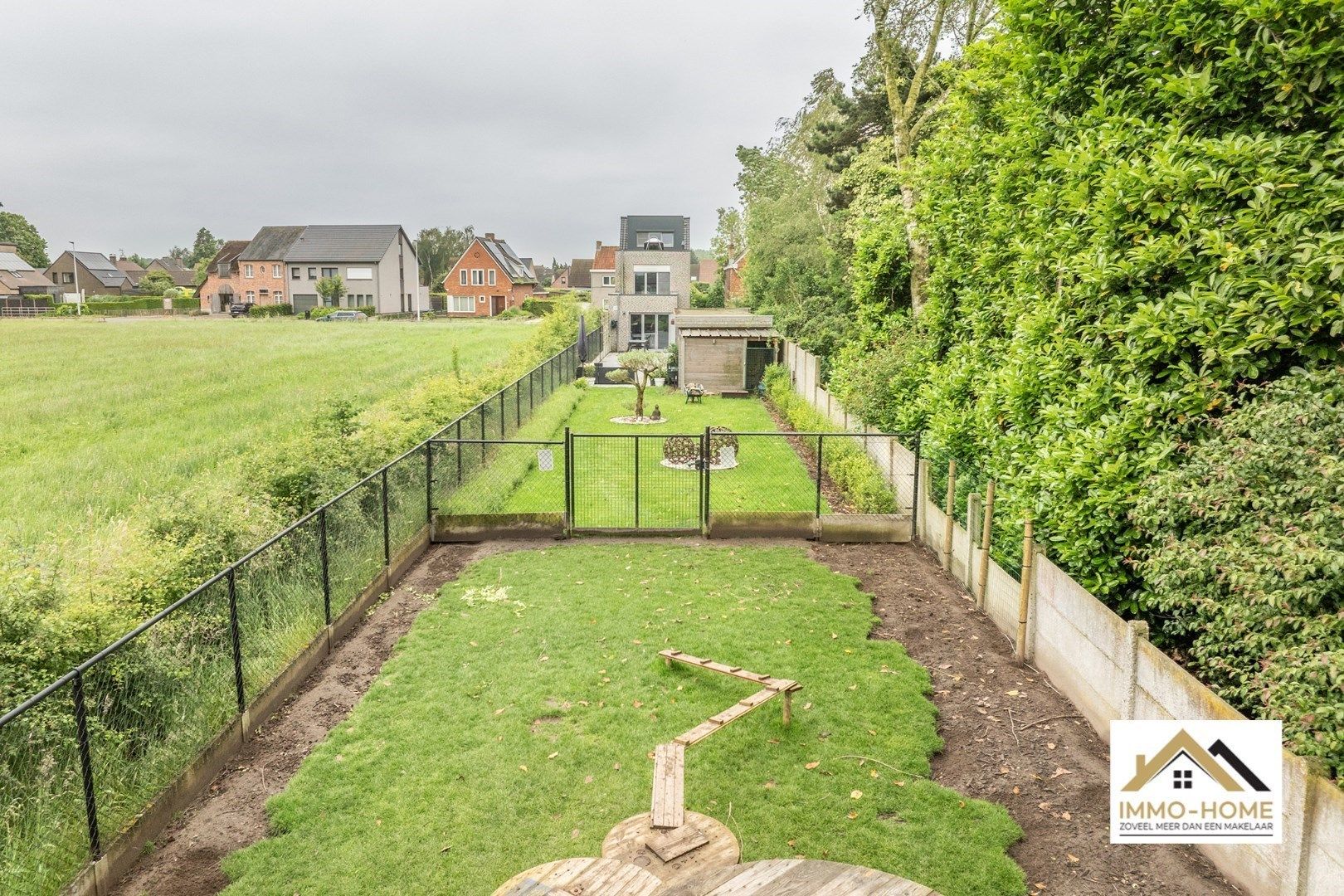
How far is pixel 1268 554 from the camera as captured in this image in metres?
6.25

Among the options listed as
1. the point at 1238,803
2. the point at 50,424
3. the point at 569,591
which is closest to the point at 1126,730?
the point at 1238,803

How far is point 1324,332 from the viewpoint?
703cm

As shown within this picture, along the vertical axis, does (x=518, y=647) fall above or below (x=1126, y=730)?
below

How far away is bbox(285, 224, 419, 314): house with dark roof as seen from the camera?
260ft

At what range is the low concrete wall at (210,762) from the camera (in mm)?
5938

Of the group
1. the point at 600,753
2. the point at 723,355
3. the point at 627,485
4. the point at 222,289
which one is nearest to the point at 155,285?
the point at 222,289

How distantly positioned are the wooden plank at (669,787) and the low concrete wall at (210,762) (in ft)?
13.0

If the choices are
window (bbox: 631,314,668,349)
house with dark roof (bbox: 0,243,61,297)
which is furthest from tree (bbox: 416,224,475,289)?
window (bbox: 631,314,668,349)

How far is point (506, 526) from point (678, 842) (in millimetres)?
9752

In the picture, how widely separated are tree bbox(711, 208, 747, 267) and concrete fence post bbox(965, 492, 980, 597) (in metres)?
49.6

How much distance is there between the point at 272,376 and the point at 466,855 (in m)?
31.3

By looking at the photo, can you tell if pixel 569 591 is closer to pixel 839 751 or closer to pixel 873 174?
pixel 839 751

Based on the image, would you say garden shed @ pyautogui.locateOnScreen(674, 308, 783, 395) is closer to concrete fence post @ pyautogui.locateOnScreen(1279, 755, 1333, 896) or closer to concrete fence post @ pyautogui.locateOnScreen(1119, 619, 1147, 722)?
concrete fence post @ pyautogui.locateOnScreen(1119, 619, 1147, 722)

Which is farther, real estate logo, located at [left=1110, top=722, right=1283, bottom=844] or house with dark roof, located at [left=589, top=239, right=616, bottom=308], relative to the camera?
house with dark roof, located at [left=589, top=239, right=616, bottom=308]
